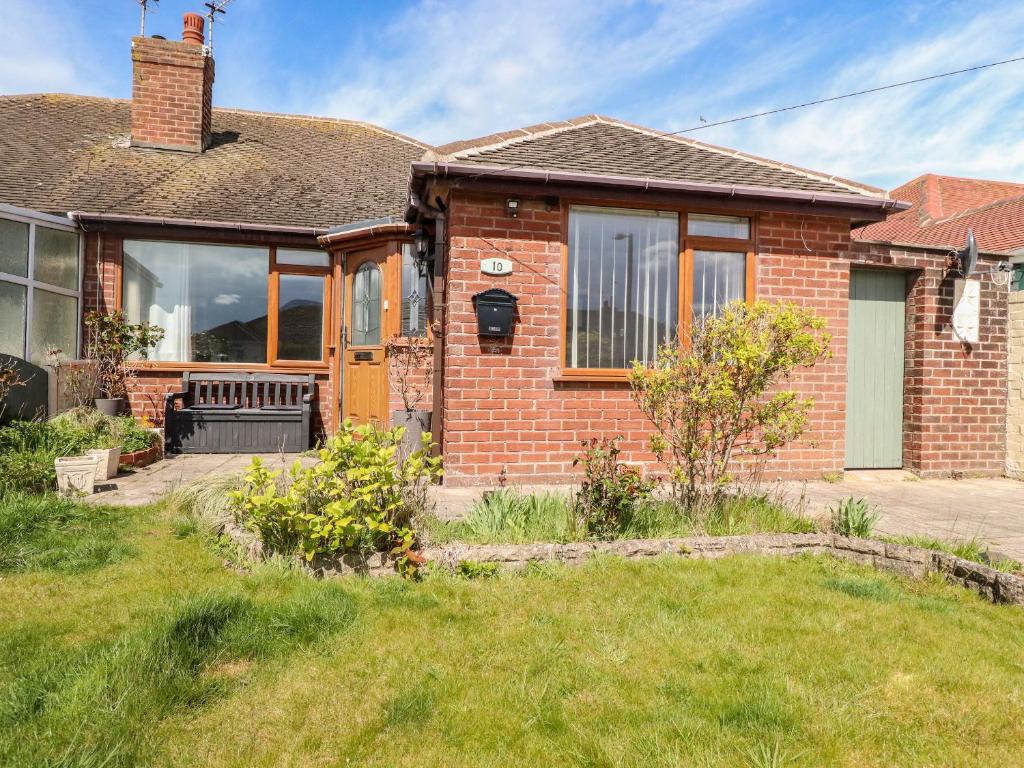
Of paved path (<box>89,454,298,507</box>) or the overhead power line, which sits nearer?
paved path (<box>89,454,298,507</box>)

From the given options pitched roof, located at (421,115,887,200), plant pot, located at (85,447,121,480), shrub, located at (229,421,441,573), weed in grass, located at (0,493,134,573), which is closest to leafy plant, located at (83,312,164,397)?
plant pot, located at (85,447,121,480)

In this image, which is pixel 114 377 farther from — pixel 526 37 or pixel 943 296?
pixel 943 296

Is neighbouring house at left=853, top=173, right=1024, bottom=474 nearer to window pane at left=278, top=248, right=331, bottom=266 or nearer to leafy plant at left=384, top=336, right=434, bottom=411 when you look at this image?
leafy plant at left=384, top=336, right=434, bottom=411

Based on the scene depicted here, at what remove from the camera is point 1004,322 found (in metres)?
7.06

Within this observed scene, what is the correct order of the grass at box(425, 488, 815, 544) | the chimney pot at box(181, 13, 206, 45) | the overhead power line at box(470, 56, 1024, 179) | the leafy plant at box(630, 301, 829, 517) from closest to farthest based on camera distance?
the grass at box(425, 488, 815, 544), the leafy plant at box(630, 301, 829, 517), the overhead power line at box(470, 56, 1024, 179), the chimney pot at box(181, 13, 206, 45)

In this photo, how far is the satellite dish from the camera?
6711 mm

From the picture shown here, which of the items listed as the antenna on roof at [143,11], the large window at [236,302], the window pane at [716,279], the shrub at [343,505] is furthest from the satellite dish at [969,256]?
the antenna on roof at [143,11]

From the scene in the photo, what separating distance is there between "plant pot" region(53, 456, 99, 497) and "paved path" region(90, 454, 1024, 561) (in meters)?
0.12

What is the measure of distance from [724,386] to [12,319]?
330 inches

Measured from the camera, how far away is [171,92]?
10.5 metres

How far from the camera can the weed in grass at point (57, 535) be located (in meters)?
3.37

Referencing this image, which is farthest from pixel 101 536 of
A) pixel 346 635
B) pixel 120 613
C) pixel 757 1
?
pixel 757 1

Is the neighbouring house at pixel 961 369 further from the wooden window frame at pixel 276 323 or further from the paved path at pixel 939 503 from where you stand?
the wooden window frame at pixel 276 323

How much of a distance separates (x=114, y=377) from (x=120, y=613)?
6.54m
